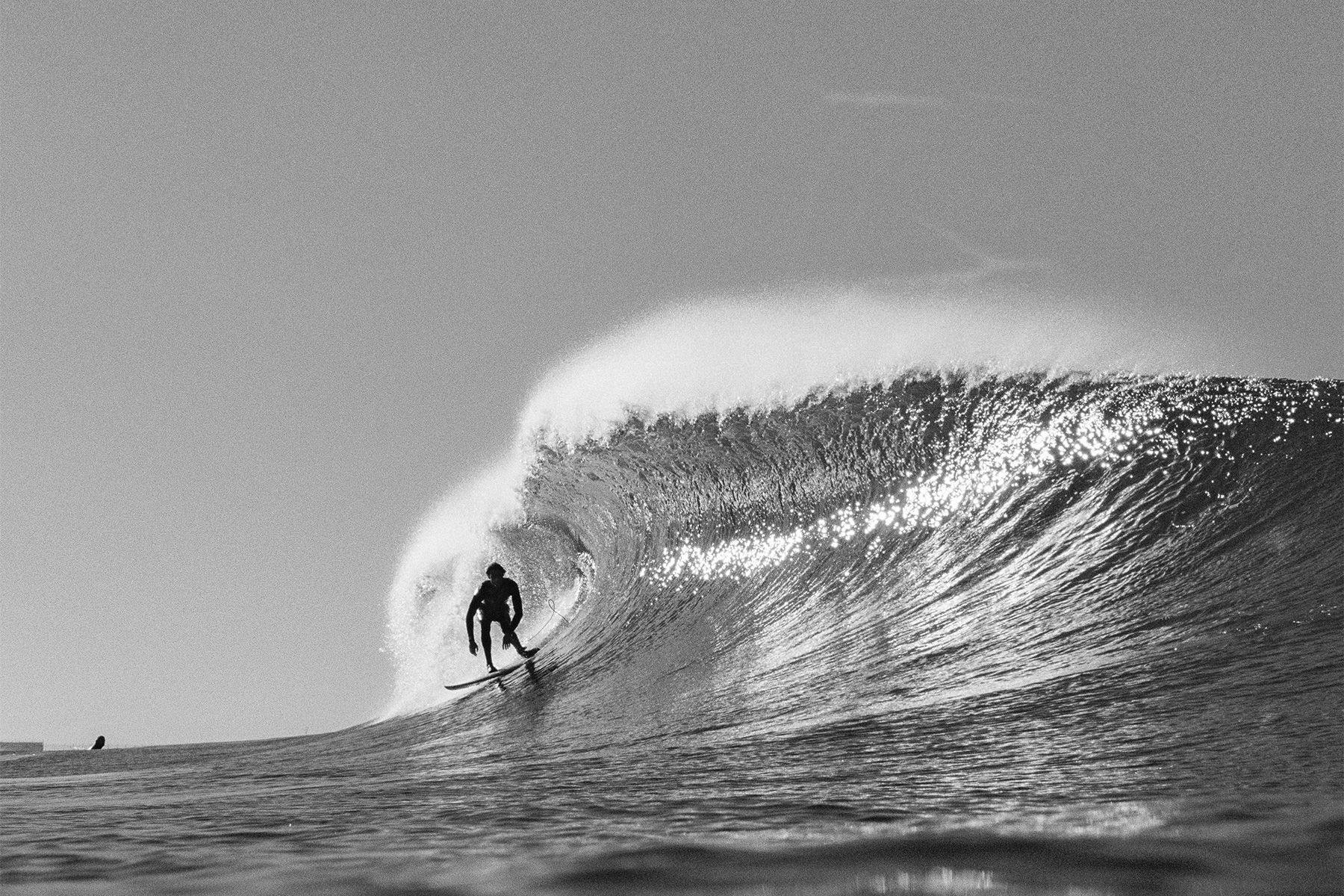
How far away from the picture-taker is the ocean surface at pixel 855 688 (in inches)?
77.0

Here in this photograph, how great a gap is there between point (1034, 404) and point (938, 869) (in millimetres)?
9992

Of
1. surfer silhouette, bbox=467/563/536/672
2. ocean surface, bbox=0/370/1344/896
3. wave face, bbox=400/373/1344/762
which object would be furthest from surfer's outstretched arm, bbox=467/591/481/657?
wave face, bbox=400/373/1344/762

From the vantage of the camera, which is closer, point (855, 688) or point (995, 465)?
point (855, 688)

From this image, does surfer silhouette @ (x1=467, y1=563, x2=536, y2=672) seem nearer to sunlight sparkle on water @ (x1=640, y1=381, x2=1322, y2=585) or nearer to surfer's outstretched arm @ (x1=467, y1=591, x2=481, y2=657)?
surfer's outstretched arm @ (x1=467, y1=591, x2=481, y2=657)

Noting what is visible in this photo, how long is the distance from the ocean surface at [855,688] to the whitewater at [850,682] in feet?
0.08

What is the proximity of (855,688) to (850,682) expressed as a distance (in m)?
0.22

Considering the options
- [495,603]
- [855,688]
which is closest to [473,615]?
[495,603]

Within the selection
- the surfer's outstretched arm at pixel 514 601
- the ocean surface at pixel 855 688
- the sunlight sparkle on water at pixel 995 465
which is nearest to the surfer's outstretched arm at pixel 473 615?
the surfer's outstretched arm at pixel 514 601

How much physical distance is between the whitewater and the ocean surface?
24 millimetres

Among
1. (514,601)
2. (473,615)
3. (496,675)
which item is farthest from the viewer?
(496,675)

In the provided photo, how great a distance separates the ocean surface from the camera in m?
1.96

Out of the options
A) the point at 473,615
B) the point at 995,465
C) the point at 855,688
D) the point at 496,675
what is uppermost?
the point at 995,465

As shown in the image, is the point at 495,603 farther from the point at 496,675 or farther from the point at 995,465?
the point at 995,465

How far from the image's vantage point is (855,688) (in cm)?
606
